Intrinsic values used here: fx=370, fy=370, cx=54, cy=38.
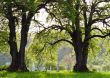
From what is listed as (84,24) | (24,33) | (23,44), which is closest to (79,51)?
(84,24)

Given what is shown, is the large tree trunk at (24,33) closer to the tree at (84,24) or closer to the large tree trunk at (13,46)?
the large tree trunk at (13,46)

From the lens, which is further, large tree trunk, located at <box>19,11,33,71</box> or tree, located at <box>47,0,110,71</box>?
tree, located at <box>47,0,110,71</box>

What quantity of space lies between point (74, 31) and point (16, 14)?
1018cm

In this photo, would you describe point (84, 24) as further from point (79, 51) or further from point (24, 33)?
point (24, 33)

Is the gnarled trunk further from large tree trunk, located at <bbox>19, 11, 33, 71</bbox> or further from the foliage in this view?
large tree trunk, located at <bbox>19, 11, 33, 71</bbox>

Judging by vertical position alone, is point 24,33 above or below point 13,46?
above

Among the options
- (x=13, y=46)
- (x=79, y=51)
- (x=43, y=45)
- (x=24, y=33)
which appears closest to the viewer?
(x=24, y=33)

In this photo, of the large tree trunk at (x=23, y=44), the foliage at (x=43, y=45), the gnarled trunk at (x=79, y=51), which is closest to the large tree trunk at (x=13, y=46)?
the large tree trunk at (x=23, y=44)

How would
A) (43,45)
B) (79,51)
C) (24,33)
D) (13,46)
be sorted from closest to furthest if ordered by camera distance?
(24,33)
(13,46)
(79,51)
(43,45)

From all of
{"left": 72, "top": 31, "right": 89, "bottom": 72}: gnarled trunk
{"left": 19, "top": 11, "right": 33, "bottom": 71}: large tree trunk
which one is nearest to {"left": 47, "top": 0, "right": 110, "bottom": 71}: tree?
{"left": 72, "top": 31, "right": 89, "bottom": 72}: gnarled trunk

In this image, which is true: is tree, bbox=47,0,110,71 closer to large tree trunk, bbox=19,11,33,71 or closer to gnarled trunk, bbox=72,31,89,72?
gnarled trunk, bbox=72,31,89,72

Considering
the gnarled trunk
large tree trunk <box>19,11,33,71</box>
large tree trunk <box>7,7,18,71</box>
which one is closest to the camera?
large tree trunk <box>19,11,33,71</box>

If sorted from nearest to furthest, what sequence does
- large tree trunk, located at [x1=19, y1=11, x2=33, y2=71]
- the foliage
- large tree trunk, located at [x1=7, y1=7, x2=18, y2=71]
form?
large tree trunk, located at [x1=19, y1=11, x2=33, y2=71] → large tree trunk, located at [x1=7, y1=7, x2=18, y2=71] → the foliage

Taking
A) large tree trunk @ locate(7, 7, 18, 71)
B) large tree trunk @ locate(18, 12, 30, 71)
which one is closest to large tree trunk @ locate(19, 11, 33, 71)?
large tree trunk @ locate(18, 12, 30, 71)
